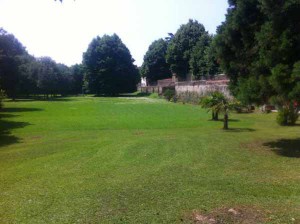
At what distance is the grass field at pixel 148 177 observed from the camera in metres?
7.28

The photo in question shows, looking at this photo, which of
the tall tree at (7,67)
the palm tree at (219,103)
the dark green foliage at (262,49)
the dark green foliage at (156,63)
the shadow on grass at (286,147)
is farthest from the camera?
the dark green foliage at (156,63)

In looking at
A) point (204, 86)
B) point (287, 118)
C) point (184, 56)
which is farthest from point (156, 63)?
point (287, 118)

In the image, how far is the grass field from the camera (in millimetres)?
7281

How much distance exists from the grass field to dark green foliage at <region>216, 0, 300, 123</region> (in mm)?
2378

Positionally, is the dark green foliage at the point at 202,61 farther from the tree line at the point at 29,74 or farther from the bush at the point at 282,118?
the bush at the point at 282,118

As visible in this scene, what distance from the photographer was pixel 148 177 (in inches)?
404

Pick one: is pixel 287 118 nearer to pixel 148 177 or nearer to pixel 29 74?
pixel 148 177

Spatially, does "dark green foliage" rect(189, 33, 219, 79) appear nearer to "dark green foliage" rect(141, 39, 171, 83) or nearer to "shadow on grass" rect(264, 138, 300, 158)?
"dark green foliage" rect(141, 39, 171, 83)

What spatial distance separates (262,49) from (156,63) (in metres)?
81.1

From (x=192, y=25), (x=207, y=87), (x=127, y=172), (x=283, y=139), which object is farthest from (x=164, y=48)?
(x=127, y=172)

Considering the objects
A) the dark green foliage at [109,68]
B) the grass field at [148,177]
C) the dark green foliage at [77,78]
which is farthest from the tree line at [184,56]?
the grass field at [148,177]

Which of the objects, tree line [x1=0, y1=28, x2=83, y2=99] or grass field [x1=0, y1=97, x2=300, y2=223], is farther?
tree line [x1=0, y1=28, x2=83, y2=99]

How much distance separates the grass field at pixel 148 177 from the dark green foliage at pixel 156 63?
75060mm

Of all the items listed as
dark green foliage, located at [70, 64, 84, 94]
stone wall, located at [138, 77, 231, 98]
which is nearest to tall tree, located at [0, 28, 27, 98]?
stone wall, located at [138, 77, 231, 98]
